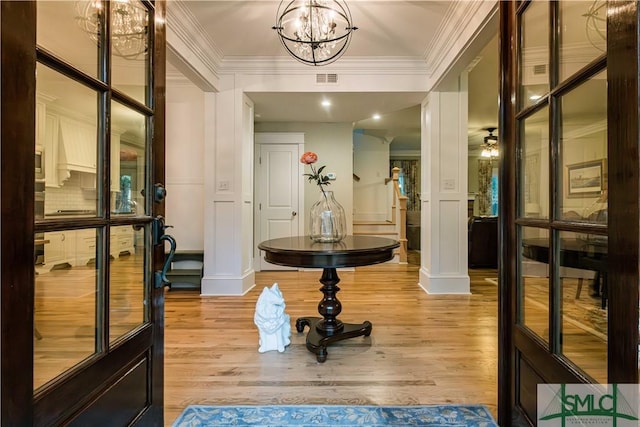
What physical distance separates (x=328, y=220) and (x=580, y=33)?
5.95 ft

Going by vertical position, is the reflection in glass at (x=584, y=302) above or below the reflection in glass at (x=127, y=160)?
below

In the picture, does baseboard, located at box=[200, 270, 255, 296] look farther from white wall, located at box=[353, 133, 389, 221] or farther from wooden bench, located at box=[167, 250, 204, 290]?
white wall, located at box=[353, 133, 389, 221]

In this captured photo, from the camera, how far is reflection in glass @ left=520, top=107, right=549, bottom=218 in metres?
1.20

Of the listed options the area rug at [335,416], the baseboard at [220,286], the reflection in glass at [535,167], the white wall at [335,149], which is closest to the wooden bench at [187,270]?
the baseboard at [220,286]

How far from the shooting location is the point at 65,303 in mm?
939

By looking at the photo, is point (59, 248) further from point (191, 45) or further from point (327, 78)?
point (327, 78)

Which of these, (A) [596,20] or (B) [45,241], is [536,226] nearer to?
(A) [596,20]

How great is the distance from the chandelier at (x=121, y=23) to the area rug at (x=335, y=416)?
62.8 inches

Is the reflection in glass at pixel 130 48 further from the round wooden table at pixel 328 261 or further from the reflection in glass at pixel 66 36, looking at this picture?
the round wooden table at pixel 328 261

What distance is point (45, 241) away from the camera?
814 mm

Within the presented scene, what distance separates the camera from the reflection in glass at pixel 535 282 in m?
1.19

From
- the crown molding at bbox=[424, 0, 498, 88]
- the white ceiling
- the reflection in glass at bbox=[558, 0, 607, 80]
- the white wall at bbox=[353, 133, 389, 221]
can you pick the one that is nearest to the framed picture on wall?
the reflection in glass at bbox=[558, 0, 607, 80]

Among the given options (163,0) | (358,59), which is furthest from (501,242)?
(358,59)

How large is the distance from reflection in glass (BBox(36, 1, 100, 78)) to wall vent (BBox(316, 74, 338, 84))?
310cm
